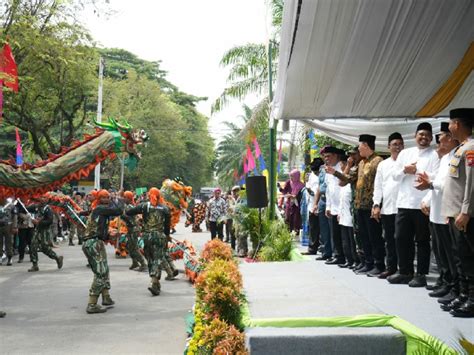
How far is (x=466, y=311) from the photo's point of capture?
4.34m

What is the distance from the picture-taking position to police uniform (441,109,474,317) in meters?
4.20

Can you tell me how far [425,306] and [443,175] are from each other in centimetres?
114

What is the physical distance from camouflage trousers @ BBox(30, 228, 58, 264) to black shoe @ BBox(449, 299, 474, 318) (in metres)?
10.3

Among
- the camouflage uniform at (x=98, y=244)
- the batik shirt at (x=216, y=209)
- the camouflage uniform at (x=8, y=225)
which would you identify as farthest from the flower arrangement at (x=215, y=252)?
the batik shirt at (x=216, y=209)

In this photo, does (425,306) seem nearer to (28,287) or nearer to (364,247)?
(364,247)

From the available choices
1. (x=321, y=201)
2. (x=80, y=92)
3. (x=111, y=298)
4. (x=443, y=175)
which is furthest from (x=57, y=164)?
(x=80, y=92)

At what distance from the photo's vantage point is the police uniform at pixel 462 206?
4.20 meters

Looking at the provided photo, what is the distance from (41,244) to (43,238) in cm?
15

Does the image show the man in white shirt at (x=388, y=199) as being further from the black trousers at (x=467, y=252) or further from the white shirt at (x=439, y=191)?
the black trousers at (x=467, y=252)

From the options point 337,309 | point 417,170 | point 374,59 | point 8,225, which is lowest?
point 337,309

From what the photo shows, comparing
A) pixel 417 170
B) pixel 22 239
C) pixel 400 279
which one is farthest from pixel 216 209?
pixel 417 170

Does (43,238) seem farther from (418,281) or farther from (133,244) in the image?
(418,281)

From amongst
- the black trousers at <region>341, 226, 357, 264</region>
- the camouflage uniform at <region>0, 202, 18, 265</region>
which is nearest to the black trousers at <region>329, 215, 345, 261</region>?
the black trousers at <region>341, 226, 357, 264</region>

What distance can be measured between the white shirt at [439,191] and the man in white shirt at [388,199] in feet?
3.03
